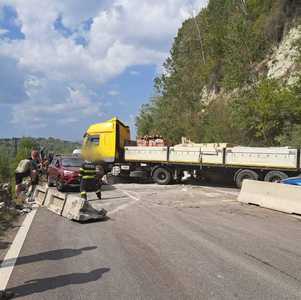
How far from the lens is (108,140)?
2053cm

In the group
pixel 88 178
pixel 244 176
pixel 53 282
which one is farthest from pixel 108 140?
pixel 53 282

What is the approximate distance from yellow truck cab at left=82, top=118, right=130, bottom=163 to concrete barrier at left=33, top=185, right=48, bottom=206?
6874 millimetres

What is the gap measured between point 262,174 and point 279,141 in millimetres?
6942

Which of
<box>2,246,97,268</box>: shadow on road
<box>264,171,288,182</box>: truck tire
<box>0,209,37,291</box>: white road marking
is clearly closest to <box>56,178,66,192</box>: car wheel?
<box>0,209,37,291</box>: white road marking

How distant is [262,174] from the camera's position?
16.5 m

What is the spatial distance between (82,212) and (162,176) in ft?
34.4

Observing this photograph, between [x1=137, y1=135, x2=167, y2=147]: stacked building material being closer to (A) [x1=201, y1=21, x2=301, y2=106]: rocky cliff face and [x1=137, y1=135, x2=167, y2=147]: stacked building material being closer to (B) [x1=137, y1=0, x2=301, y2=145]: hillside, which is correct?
(B) [x1=137, y1=0, x2=301, y2=145]: hillside

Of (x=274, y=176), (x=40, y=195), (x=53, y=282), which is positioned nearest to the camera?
(x=53, y=282)

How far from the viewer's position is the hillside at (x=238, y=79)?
24.0 meters

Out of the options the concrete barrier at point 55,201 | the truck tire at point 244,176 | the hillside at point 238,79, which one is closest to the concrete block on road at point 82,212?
the concrete barrier at point 55,201

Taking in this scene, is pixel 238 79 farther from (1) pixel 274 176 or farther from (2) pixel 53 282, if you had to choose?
(2) pixel 53 282

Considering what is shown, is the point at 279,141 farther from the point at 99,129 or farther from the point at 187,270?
the point at 187,270

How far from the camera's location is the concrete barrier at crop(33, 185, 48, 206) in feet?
40.5

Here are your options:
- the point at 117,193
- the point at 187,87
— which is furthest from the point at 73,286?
the point at 187,87
